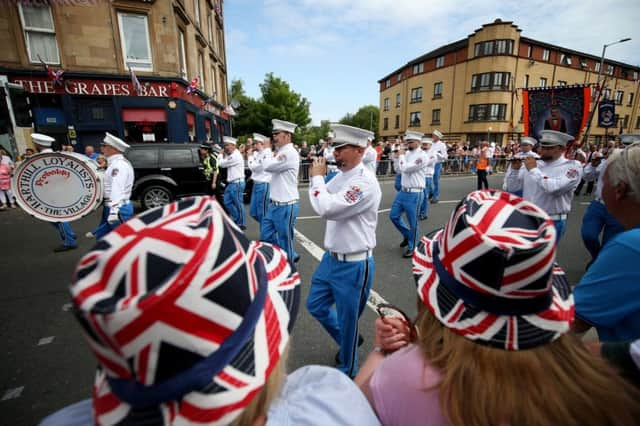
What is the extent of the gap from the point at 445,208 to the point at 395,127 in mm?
38568

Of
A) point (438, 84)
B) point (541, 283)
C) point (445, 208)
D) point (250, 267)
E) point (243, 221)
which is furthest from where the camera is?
point (438, 84)

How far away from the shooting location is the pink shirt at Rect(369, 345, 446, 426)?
2.90 ft

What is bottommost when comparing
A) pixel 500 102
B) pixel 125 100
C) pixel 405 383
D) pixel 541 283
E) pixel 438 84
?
pixel 405 383

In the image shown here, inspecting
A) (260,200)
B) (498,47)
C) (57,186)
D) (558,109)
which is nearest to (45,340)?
(57,186)

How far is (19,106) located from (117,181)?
3842 millimetres

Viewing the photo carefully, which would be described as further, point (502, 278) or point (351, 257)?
point (351, 257)

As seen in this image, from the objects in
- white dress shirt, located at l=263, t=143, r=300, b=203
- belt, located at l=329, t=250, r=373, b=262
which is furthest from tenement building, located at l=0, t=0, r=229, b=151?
belt, located at l=329, t=250, r=373, b=262

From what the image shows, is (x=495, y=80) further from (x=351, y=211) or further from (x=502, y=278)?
(x=502, y=278)

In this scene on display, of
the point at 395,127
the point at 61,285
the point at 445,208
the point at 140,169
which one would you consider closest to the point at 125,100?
the point at 140,169

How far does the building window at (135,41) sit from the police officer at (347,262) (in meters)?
14.1

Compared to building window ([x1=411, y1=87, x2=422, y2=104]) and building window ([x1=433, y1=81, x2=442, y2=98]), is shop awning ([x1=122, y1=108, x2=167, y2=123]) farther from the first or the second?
building window ([x1=411, y1=87, x2=422, y2=104])

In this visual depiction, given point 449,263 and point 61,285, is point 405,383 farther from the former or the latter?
point 61,285

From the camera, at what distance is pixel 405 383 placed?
3.08ft

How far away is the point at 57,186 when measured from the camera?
14.0 ft
